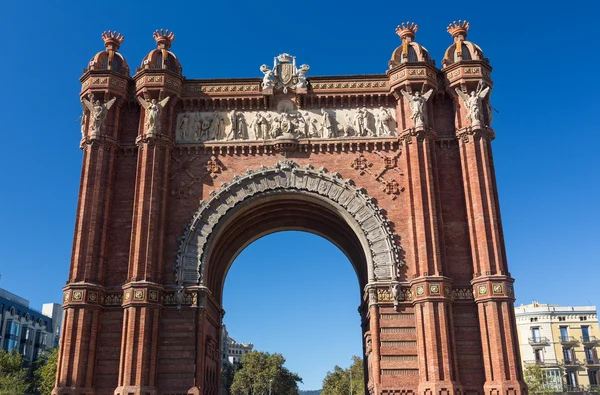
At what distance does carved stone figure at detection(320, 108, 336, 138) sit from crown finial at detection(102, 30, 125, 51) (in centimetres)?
965

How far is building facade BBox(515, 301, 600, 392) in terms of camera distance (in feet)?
189

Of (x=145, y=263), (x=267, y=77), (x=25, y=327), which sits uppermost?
(x=267, y=77)

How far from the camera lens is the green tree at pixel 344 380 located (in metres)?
72.2

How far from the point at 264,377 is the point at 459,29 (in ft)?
190

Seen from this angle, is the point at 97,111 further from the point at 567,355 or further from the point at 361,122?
the point at 567,355

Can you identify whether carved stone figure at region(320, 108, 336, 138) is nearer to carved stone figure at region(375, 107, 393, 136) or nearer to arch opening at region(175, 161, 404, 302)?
arch opening at region(175, 161, 404, 302)

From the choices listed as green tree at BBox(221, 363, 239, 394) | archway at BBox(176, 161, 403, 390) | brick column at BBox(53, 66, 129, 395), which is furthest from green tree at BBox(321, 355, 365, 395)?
brick column at BBox(53, 66, 129, 395)

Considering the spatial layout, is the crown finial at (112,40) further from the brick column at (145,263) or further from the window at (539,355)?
the window at (539,355)

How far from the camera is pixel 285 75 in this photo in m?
25.2

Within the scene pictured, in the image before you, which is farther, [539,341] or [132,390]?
[539,341]

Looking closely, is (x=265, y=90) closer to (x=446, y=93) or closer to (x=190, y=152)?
(x=190, y=152)

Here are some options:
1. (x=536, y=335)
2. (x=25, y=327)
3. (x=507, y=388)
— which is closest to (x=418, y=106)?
(x=507, y=388)

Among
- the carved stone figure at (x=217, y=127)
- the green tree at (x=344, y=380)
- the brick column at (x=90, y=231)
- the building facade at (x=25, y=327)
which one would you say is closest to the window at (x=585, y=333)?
the green tree at (x=344, y=380)

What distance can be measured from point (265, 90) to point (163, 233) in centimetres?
730
